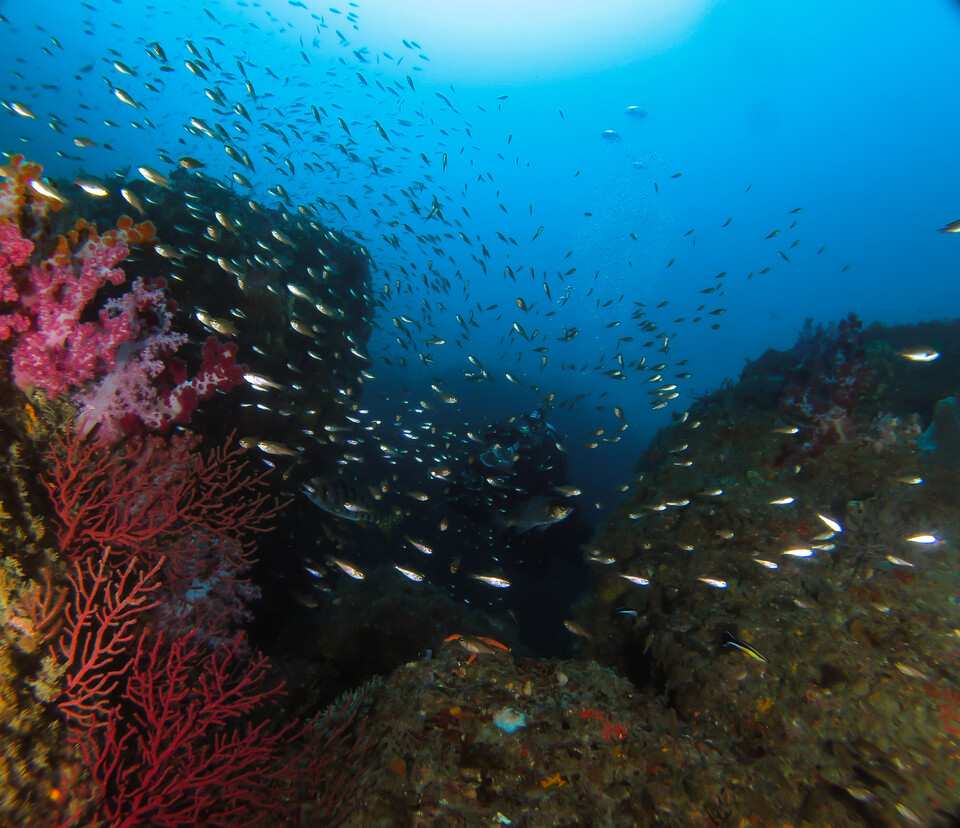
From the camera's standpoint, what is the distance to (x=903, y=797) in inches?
118

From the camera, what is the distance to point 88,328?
174 inches

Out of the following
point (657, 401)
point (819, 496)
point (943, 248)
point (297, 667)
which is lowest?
point (297, 667)

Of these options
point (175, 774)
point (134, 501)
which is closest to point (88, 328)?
point (134, 501)

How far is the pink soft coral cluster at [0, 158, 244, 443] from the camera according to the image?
4062mm

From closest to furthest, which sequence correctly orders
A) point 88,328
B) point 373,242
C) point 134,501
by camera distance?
point 134,501 < point 88,328 < point 373,242

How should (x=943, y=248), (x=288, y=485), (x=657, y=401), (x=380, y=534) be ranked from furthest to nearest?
(x=943, y=248), (x=380, y=534), (x=657, y=401), (x=288, y=485)

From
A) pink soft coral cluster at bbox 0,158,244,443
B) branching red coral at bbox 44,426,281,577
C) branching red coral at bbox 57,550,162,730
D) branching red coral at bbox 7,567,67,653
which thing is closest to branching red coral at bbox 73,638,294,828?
branching red coral at bbox 57,550,162,730

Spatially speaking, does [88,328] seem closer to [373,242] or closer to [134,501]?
[134,501]

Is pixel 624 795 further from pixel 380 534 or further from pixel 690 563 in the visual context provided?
pixel 380 534

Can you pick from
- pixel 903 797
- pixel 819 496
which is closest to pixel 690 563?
pixel 819 496

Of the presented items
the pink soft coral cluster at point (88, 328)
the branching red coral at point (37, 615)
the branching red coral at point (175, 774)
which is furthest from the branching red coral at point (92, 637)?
the pink soft coral cluster at point (88, 328)

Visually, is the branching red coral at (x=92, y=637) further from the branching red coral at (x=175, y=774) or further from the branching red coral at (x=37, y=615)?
the branching red coral at (x=175, y=774)

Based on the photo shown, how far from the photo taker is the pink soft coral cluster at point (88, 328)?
4.06 m

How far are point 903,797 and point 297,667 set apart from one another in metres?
6.41
